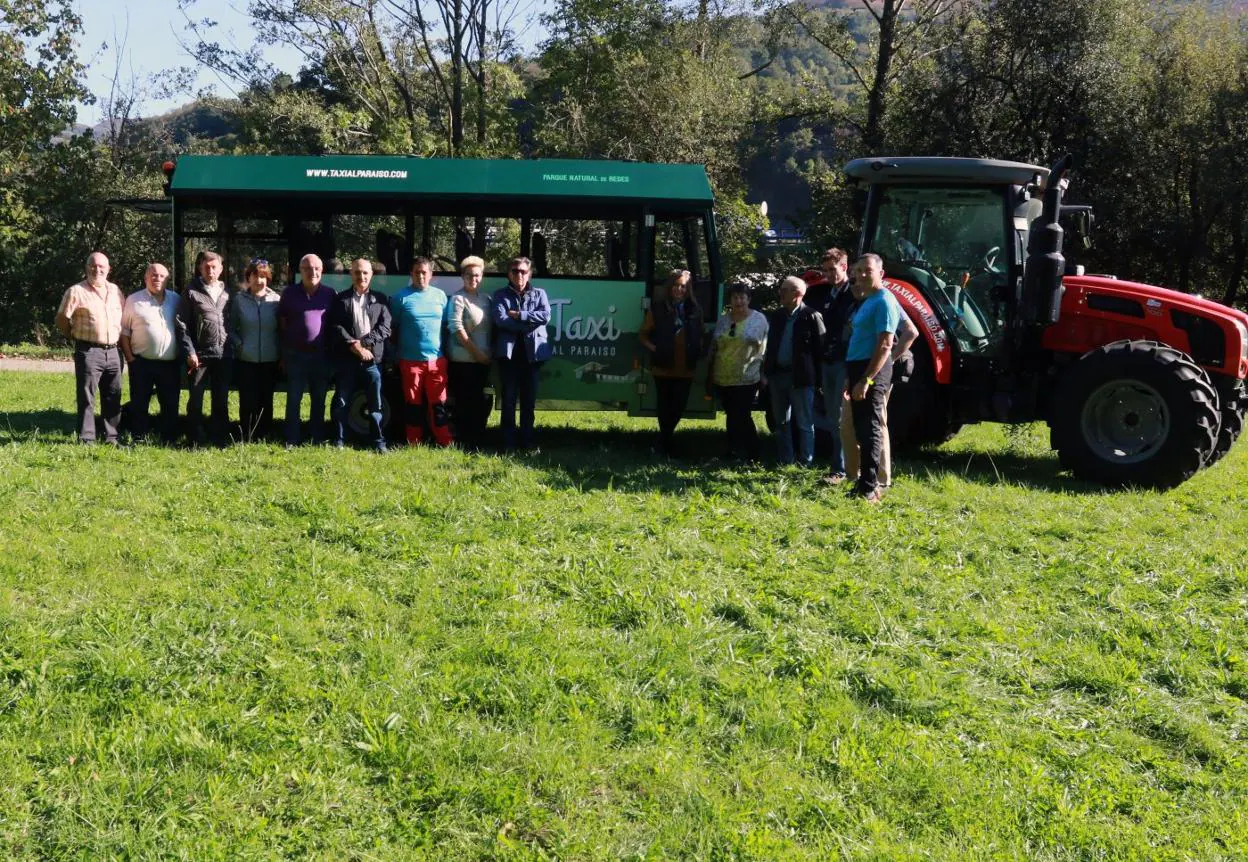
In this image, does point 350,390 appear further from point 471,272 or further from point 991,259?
point 991,259

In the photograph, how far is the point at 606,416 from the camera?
12977 millimetres

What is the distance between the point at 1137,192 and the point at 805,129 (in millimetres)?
8601

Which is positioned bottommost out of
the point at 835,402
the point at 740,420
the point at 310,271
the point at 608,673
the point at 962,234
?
the point at 608,673

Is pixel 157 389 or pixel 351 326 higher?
pixel 351 326

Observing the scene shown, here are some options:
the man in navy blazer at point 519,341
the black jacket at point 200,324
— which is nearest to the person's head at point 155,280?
the black jacket at point 200,324

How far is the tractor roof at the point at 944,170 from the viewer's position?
9219 mm

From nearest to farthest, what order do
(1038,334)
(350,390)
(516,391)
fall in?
(1038,334)
(350,390)
(516,391)

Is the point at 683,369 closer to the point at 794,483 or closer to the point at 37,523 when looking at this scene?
the point at 794,483

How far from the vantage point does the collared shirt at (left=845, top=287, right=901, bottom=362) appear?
773 centimetres

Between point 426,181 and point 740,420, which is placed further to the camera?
point 426,181

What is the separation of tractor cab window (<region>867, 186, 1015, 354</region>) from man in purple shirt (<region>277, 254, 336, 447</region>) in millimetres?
4968

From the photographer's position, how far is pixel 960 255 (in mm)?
9578

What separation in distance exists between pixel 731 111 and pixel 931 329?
16821 millimetres

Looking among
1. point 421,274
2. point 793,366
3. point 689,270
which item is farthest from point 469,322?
point 793,366
